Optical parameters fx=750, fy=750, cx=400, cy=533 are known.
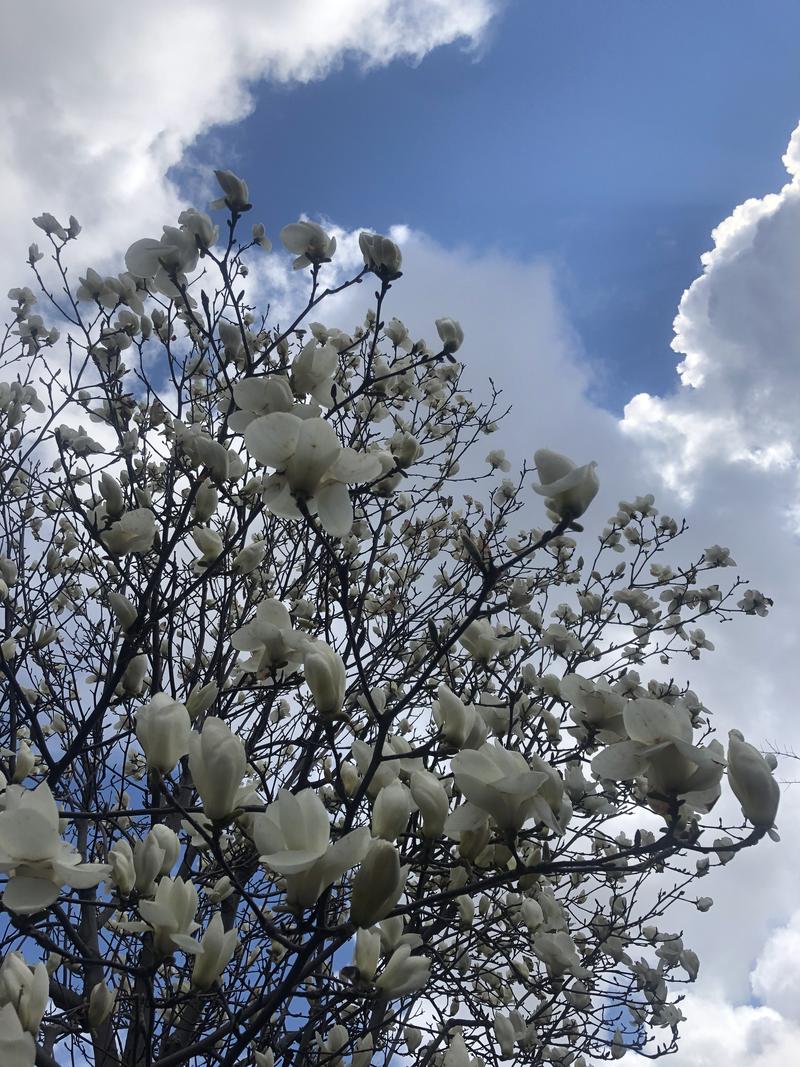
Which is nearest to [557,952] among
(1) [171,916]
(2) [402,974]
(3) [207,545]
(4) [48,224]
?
(2) [402,974]

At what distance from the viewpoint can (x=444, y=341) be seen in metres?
2.32

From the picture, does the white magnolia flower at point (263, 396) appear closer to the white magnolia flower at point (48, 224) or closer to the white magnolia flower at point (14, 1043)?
the white magnolia flower at point (14, 1043)

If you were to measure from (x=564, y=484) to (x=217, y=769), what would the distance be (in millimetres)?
676

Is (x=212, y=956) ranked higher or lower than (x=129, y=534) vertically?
lower

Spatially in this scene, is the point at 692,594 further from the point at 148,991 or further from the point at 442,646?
the point at 148,991

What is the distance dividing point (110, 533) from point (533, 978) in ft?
7.74

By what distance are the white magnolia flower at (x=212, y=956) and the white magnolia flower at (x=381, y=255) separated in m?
1.55

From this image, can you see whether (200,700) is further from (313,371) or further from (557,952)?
(557,952)

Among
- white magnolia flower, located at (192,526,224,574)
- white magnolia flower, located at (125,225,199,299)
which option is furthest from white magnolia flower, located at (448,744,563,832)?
white magnolia flower, located at (125,225,199,299)

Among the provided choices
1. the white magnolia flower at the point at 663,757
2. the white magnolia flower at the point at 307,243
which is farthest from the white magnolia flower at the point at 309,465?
the white magnolia flower at the point at 307,243

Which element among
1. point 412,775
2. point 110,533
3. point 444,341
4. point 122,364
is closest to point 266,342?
point 122,364

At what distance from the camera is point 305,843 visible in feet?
3.04

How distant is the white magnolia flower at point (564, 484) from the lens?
1210 millimetres

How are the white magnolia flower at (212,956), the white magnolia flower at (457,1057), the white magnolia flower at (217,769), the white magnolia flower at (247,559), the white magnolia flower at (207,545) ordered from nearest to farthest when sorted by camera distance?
1. the white magnolia flower at (217,769)
2. the white magnolia flower at (212,956)
3. the white magnolia flower at (457,1057)
4. the white magnolia flower at (207,545)
5. the white magnolia flower at (247,559)
